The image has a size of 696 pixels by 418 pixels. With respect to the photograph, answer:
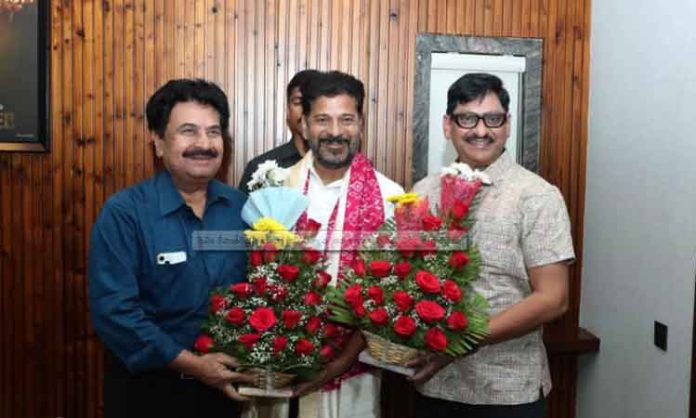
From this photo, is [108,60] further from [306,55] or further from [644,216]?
[644,216]

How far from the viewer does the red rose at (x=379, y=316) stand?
1672mm

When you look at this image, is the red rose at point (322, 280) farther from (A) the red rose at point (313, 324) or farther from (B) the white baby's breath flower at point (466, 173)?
(B) the white baby's breath flower at point (466, 173)

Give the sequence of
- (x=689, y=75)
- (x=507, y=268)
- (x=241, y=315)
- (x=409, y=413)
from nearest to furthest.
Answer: (x=241, y=315) → (x=507, y=268) → (x=689, y=75) → (x=409, y=413)

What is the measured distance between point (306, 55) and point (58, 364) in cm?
185

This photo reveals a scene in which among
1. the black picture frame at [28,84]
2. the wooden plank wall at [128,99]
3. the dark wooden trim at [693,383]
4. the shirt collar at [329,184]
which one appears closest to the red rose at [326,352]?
the shirt collar at [329,184]

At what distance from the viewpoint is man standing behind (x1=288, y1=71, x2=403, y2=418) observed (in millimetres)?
2023

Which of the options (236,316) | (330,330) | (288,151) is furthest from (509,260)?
(288,151)

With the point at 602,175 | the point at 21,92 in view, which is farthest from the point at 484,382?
the point at 21,92

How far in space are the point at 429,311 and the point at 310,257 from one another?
1.17 ft

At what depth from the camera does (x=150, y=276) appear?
6.06ft

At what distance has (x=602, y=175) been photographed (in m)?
3.13

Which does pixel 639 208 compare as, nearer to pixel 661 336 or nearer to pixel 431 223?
pixel 661 336

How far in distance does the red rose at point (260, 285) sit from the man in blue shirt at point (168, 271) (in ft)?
0.55

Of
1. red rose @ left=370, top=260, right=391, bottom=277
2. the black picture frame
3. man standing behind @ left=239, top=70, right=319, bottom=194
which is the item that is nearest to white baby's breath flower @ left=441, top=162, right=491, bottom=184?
red rose @ left=370, top=260, right=391, bottom=277
